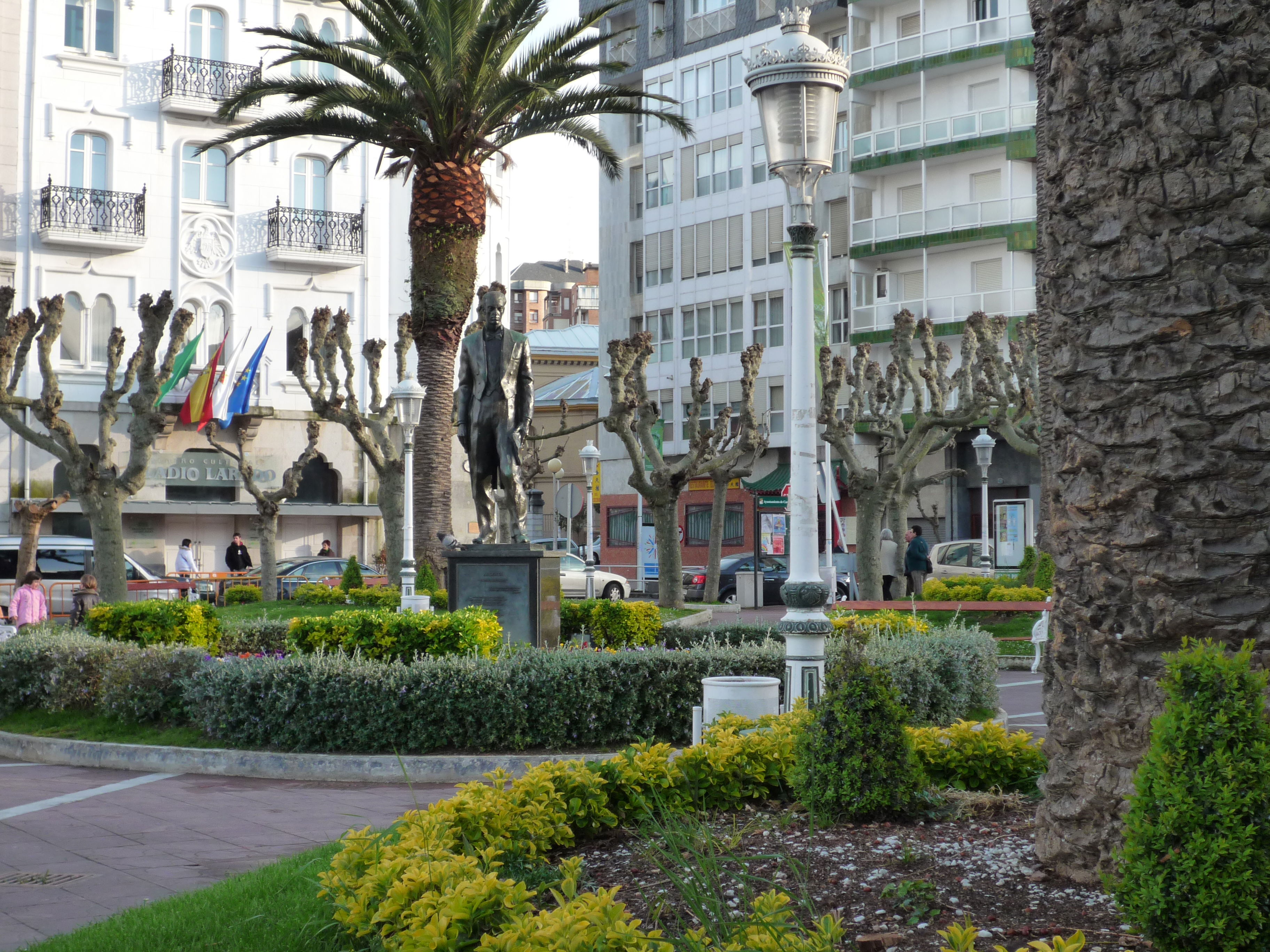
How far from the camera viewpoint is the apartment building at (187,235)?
38031mm

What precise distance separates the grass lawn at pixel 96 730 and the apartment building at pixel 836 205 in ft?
96.4

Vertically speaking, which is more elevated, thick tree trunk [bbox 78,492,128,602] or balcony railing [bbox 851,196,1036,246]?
balcony railing [bbox 851,196,1036,246]

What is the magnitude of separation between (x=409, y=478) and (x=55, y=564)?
369 inches

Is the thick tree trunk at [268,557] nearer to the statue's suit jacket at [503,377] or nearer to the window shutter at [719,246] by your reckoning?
the statue's suit jacket at [503,377]

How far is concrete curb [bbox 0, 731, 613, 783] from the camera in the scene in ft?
33.6

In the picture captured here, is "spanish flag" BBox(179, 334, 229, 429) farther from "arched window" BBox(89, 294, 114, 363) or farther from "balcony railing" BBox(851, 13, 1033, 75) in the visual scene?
"balcony railing" BBox(851, 13, 1033, 75)

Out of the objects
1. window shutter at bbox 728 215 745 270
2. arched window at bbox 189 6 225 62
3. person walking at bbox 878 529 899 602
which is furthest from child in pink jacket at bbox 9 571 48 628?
window shutter at bbox 728 215 745 270

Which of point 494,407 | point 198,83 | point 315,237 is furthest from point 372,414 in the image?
point 494,407

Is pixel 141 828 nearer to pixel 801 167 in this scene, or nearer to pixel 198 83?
pixel 801 167

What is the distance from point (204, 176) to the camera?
134 feet

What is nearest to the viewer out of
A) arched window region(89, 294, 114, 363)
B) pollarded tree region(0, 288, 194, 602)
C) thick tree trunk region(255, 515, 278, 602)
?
pollarded tree region(0, 288, 194, 602)

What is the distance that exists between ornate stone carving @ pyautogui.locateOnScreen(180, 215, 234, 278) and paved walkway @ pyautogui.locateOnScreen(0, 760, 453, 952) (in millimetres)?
31028

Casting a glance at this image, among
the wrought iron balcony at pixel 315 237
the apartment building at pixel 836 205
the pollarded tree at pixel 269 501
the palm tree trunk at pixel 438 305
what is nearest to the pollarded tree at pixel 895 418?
the apartment building at pixel 836 205

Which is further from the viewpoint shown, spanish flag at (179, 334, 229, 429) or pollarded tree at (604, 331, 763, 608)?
spanish flag at (179, 334, 229, 429)
